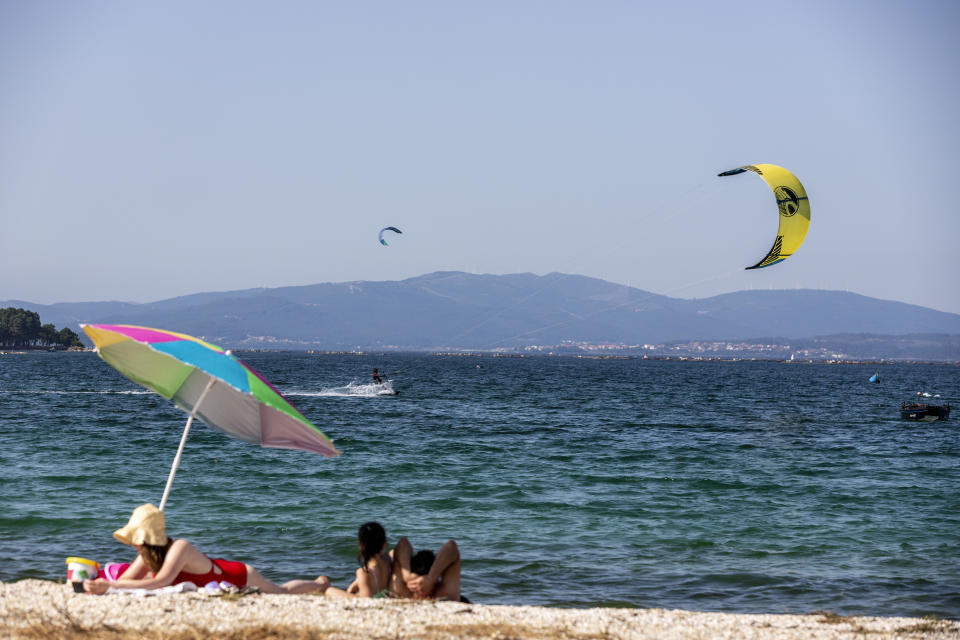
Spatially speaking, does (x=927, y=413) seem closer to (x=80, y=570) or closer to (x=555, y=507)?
(x=555, y=507)

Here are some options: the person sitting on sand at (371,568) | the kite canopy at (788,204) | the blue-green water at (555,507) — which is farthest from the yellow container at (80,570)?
the kite canopy at (788,204)

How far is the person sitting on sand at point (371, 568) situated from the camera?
33.4 ft

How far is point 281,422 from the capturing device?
10109 mm

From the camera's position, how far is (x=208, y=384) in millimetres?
10305

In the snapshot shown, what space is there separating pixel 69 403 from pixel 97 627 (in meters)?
48.8

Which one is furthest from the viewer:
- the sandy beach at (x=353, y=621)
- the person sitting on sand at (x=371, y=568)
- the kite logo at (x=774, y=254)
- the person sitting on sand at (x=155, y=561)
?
the kite logo at (x=774, y=254)

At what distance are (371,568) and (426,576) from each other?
609mm

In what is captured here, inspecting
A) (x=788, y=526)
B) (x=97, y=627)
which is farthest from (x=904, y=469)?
(x=97, y=627)

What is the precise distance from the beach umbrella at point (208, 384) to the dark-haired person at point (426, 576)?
1557 mm

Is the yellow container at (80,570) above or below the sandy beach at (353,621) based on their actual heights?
above

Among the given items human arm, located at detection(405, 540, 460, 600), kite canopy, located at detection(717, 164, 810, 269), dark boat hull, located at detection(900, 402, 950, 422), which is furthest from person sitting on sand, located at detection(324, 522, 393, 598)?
dark boat hull, located at detection(900, 402, 950, 422)

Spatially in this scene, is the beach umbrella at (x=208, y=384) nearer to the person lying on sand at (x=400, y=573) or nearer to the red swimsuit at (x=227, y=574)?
the red swimsuit at (x=227, y=574)

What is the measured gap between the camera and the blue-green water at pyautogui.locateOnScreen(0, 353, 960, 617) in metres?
14.1

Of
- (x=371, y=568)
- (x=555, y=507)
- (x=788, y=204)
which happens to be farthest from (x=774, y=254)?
(x=371, y=568)
